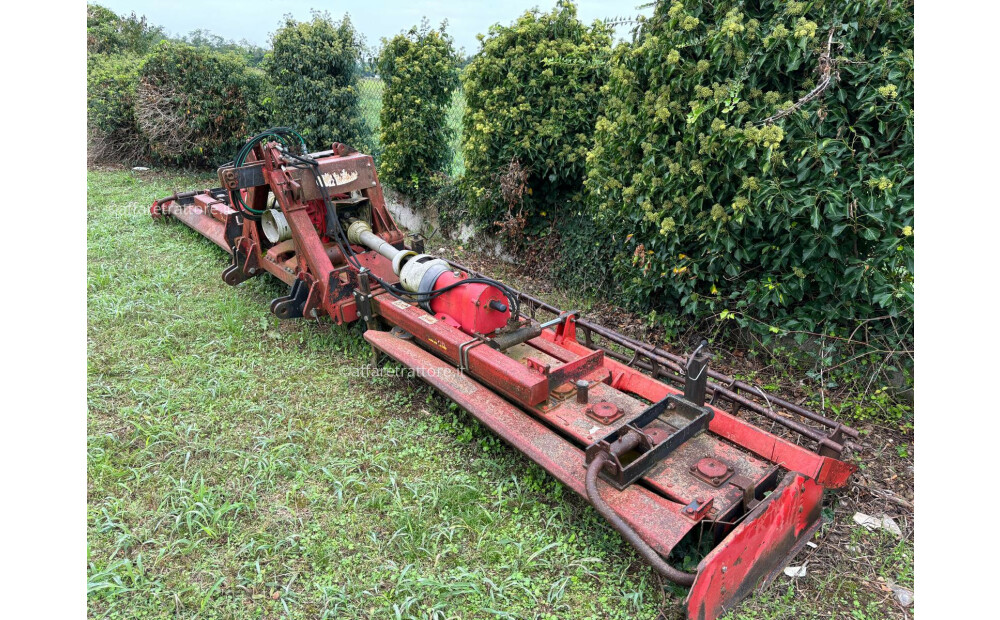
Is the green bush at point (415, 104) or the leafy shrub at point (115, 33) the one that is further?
the leafy shrub at point (115, 33)

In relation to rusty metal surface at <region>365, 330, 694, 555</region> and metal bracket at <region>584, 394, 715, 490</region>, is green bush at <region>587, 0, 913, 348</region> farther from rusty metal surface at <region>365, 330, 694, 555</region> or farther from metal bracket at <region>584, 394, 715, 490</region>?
rusty metal surface at <region>365, 330, 694, 555</region>

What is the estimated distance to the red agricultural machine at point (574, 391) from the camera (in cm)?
277

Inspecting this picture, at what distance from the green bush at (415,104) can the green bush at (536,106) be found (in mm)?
1348

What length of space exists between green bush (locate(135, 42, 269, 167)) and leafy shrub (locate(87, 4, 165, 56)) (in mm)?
5359

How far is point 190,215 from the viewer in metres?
7.66

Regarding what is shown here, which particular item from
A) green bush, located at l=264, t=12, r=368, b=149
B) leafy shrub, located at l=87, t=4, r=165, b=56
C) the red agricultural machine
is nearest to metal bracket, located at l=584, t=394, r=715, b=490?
the red agricultural machine

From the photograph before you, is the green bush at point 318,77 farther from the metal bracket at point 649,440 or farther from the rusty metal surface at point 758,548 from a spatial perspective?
the rusty metal surface at point 758,548

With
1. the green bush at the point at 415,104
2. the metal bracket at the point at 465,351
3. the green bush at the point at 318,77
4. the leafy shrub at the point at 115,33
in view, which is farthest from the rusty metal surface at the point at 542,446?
the leafy shrub at the point at 115,33

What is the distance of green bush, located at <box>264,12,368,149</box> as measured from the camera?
9477 mm

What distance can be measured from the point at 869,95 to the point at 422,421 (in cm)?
353

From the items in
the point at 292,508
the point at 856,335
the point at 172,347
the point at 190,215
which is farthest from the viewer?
the point at 190,215

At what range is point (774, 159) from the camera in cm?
369

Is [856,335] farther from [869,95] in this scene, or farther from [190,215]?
[190,215]

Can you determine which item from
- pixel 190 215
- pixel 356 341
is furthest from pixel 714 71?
pixel 190 215
